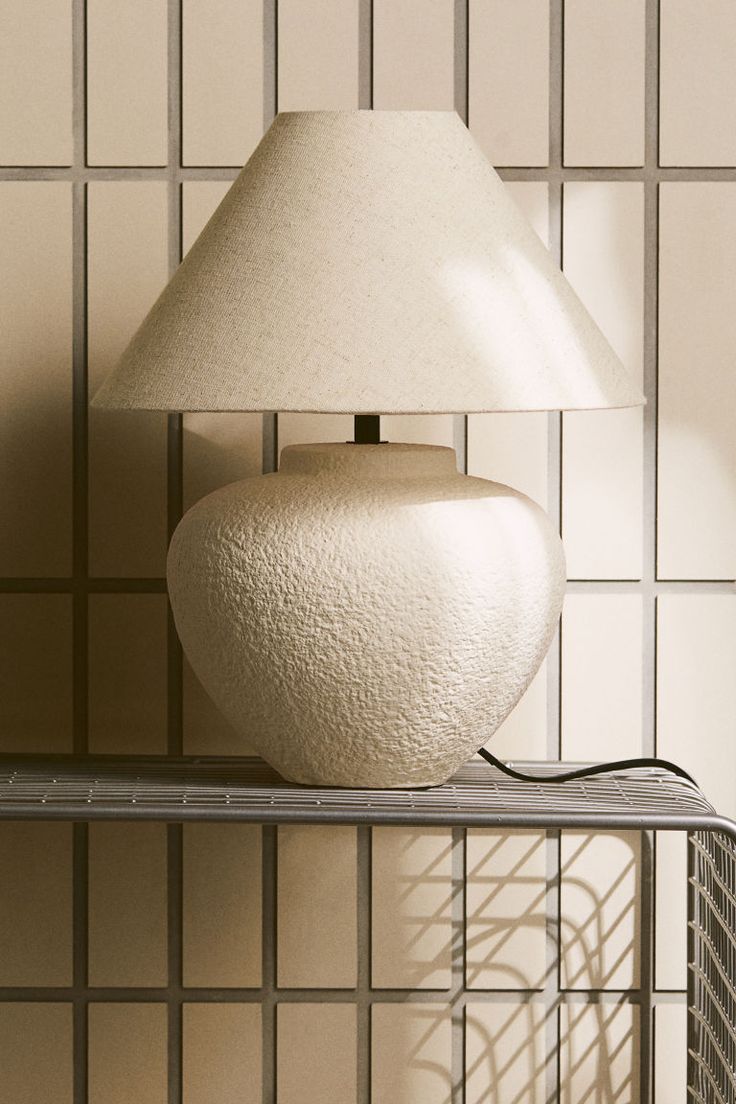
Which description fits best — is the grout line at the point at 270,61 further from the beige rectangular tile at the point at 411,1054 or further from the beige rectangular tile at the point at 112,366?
the beige rectangular tile at the point at 411,1054

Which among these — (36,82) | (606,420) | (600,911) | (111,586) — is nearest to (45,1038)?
(111,586)

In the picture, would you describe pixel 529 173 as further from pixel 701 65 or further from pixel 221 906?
pixel 221 906

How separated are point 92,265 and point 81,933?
2.03 feet

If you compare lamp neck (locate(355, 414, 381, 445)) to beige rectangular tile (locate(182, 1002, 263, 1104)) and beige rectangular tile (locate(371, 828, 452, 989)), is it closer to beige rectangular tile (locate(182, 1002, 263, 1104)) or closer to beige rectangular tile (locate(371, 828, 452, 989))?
beige rectangular tile (locate(371, 828, 452, 989))

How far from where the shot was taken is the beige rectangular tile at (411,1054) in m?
1.16

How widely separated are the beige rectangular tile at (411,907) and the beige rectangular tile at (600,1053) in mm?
130

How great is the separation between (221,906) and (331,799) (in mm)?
362

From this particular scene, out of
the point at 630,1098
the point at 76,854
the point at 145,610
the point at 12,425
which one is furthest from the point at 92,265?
the point at 630,1098

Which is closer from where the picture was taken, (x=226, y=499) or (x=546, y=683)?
(x=226, y=499)

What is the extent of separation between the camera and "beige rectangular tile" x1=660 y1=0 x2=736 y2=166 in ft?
3.65

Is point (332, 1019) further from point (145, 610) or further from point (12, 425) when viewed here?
point (12, 425)

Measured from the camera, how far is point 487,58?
1.12 meters

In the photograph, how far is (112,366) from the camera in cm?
114

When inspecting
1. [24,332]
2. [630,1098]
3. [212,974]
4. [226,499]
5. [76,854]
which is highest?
[24,332]
